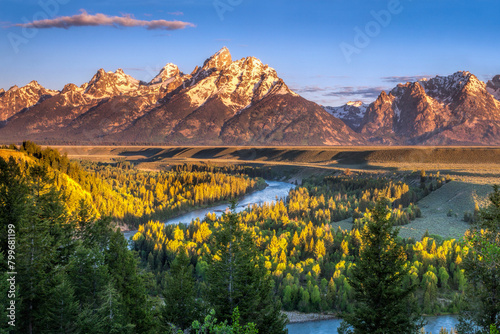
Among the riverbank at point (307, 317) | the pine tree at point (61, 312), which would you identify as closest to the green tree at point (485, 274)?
the pine tree at point (61, 312)

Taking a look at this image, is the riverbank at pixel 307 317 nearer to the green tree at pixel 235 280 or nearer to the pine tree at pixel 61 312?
the green tree at pixel 235 280

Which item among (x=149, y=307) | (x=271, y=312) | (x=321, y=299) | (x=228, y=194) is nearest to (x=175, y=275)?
(x=149, y=307)

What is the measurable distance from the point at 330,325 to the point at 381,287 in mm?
29302

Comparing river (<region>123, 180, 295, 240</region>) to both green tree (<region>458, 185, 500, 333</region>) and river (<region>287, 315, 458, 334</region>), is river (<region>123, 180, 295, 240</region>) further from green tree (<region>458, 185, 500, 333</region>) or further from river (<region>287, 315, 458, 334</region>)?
green tree (<region>458, 185, 500, 333</region>)

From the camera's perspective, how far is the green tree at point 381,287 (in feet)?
77.3

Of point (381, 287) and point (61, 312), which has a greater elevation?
point (381, 287)

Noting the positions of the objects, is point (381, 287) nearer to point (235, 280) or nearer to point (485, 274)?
point (485, 274)

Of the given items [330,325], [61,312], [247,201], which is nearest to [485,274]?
[61,312]

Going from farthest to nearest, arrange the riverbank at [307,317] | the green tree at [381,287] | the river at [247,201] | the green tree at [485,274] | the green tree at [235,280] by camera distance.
A: 1. the river at [247,201]
2. the riverbank at [307,317]
3. the green tree at [235,280]
4. the green tree at [381,287]
5. the green tree at [485,274]

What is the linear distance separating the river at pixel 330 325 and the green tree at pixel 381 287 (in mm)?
25753

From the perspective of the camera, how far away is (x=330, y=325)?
4981cm

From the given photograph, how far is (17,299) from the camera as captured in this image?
80.8ft

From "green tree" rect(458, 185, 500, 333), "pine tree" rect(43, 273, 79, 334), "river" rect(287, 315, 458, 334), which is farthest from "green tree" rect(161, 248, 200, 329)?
"river" rect(287, 315, 458, 334)

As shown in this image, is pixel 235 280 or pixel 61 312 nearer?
pixel 61 312
